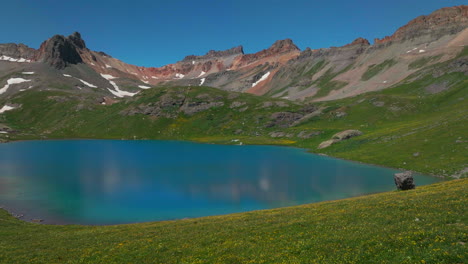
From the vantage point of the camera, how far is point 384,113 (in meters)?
178

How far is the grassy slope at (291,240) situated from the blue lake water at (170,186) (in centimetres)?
1864

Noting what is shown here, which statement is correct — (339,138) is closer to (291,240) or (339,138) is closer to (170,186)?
(170,186)

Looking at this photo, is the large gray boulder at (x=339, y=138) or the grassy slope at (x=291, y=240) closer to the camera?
the grassy slope at (x=291, y=240)

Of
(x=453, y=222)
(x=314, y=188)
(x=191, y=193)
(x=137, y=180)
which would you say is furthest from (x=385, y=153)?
(x=453, y=222)

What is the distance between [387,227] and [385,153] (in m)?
85.0

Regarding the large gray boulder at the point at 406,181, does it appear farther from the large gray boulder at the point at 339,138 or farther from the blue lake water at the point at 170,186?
the large gray boulder at the point at 339,138

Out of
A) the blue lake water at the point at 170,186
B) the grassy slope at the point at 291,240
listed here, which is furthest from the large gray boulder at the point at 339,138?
the grassy slope at the point at 291,240

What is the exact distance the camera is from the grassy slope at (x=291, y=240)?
19.0 metres

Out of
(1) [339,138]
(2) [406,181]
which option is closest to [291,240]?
(2) [406,181]

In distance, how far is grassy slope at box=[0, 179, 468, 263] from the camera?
62.2 feet

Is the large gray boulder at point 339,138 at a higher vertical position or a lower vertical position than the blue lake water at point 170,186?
higher

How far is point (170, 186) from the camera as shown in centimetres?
7188

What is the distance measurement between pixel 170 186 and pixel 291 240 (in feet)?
169

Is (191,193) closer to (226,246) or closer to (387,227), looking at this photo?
(226,246)
